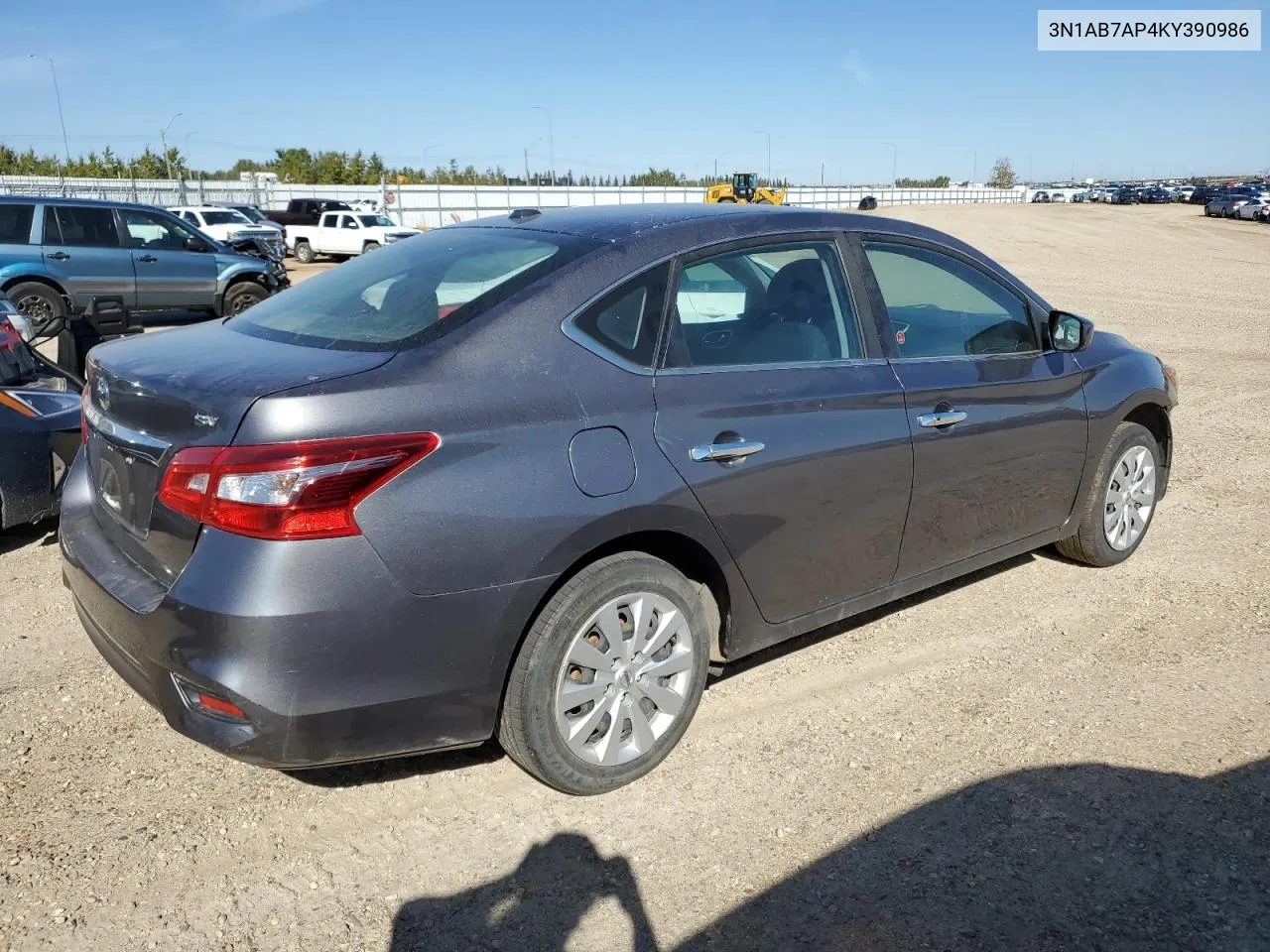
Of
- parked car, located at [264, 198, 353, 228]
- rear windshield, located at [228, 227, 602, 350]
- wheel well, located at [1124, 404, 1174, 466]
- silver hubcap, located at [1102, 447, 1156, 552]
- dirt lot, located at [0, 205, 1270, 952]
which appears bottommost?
dirt lot, located at [0, 205, 1270, 952]

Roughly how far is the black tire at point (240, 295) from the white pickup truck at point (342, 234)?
1662 cm

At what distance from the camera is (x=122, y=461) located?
9.93ft

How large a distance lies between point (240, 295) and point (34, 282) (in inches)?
101

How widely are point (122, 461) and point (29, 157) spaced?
7577 cm

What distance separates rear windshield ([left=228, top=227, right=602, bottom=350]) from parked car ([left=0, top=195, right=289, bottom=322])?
1127 centimetres

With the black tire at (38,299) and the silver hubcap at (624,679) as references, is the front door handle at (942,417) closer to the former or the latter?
the silver hubcap at (624,679)

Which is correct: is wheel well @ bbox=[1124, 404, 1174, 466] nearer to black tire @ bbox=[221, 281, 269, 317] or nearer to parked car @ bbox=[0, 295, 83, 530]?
parked car @ bbox=[0, 295, 83, 530]

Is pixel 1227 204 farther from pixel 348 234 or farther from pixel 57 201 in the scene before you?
pixel 57 201

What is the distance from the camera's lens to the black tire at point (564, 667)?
2.96m

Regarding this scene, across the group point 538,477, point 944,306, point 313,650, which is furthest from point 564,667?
point 944,306

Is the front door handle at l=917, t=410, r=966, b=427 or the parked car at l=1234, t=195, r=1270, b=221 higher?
the parked car at l=1234, t=195, r=1270, b=221

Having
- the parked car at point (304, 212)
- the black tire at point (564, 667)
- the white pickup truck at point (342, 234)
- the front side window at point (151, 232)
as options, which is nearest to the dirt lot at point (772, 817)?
the black tire at point (564, 667)

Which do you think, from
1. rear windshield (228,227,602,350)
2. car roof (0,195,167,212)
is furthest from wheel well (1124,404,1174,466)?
car roof (0,195,167,212)

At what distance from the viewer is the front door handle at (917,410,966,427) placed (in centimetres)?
387
